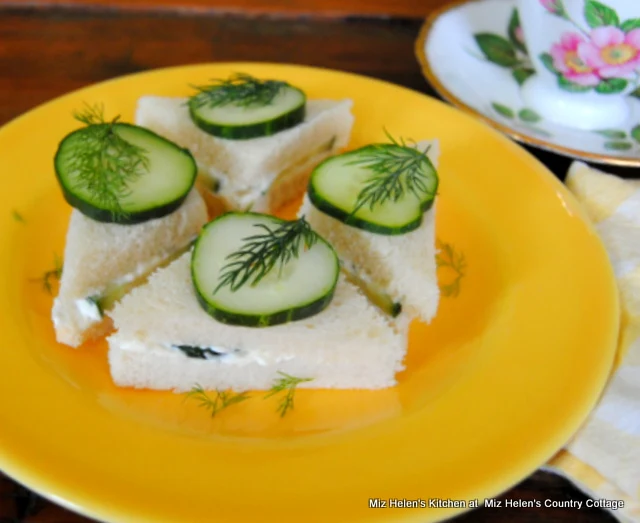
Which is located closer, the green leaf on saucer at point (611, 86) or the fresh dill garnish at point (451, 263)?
the fresh dill garnish at point (451, 263)

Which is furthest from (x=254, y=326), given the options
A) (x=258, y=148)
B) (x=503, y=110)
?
(x=503, y=110)

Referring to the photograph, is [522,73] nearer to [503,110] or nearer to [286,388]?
[503,110]

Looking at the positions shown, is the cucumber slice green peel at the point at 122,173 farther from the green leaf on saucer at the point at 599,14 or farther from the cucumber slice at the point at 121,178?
the green leaf on saucer at the point at 599,14

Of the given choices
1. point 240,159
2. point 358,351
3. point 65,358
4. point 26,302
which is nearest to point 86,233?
point 26,302

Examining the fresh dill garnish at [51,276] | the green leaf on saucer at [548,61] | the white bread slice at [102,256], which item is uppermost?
the green leaf on saucer at [548,61]

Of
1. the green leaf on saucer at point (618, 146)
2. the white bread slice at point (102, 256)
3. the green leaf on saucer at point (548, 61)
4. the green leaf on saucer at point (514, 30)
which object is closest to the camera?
the white bread slice at point (102, 256)

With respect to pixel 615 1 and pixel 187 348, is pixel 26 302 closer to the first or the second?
pixel 187 348

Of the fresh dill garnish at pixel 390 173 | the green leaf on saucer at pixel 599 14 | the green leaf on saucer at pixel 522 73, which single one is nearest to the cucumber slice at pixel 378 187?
the fresh dill garnish at pixel 390 173
